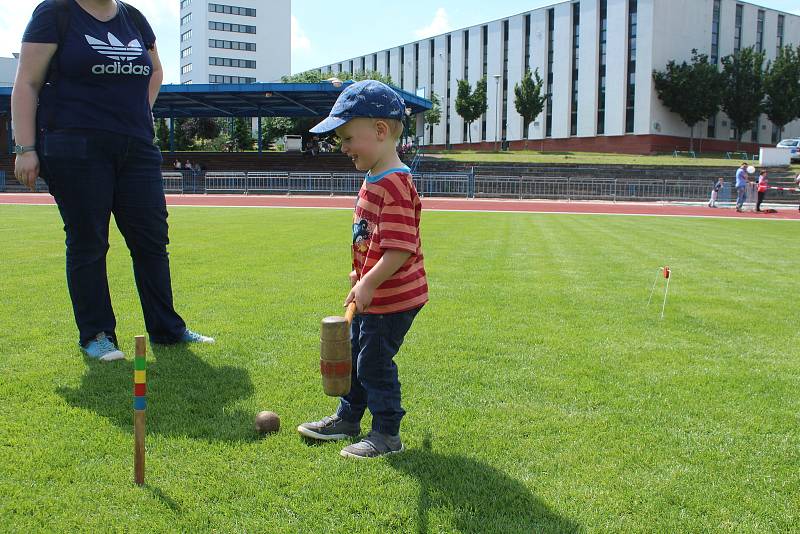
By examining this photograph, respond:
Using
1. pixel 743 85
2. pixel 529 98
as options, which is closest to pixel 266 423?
pixel 529 98

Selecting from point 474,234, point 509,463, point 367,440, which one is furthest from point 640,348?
point 474,234

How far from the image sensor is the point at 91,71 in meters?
3.93

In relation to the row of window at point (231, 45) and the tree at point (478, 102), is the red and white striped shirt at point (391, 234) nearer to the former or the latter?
the tree at point (478, 102)

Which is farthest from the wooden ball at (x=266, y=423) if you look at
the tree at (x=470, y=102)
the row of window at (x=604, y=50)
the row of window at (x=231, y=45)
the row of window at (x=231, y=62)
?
the row of window at (x=231, y=45)

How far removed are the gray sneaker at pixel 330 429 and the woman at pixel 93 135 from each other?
5.69 ft

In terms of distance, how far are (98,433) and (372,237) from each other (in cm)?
154

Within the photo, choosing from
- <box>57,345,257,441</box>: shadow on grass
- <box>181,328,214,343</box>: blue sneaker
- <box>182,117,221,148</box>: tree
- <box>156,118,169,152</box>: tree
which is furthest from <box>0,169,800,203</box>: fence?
<box>57,345,257,441</box>: shadow on grass

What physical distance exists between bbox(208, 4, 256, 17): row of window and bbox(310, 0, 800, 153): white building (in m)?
35.6

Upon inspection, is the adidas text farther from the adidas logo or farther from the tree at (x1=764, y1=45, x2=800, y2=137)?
the tree at (x1=764, y1=45, x2=800, y2=137)

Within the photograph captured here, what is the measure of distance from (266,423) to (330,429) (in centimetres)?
30

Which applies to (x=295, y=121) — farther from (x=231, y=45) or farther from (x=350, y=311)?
(x=350, y=311)

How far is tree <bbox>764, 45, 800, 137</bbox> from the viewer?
61.2 meters

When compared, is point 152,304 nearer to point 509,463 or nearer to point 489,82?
point 509,463

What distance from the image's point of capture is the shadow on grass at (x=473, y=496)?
7.67 feet
